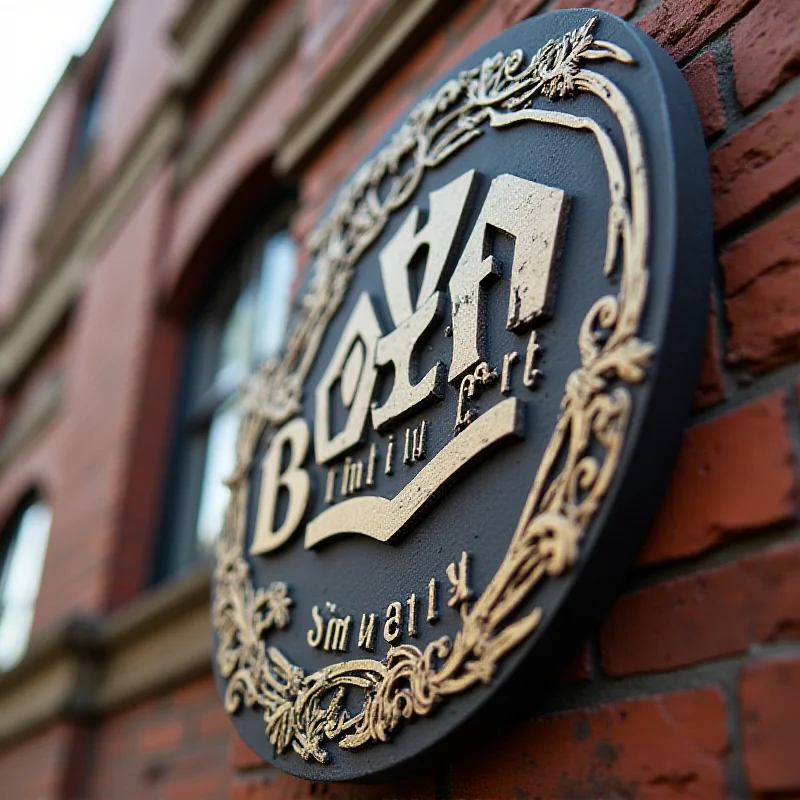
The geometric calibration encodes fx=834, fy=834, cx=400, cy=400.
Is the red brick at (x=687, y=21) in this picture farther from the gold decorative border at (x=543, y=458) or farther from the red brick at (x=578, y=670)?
the red brick at (x=578, y=670)

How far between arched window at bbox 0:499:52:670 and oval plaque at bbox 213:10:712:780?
10.8ft

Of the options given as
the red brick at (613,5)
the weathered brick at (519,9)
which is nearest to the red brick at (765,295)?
the red brick at (613,5)

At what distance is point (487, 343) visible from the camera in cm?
88

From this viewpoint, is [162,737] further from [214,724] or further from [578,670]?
[578,670]

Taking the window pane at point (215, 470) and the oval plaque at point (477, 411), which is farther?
the window pane at point (215, 470)

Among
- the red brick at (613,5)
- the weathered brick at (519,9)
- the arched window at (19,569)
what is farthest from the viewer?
the arched window at (19,569)

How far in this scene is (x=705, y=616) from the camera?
65cm

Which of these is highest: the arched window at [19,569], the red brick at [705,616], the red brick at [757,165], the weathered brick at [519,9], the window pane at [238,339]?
the window pane at [238,339]

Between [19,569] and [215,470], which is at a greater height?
[19,569]

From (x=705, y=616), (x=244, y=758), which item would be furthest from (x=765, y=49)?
(x=244, y=758)

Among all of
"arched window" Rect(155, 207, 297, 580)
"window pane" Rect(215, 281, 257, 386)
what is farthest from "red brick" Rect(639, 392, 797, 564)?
"window pane" Rect(215, 281, 257, 386)

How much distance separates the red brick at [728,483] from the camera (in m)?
0.63

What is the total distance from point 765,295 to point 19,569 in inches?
175

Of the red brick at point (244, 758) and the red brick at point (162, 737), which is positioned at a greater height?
the red brick at point (162, 737)
